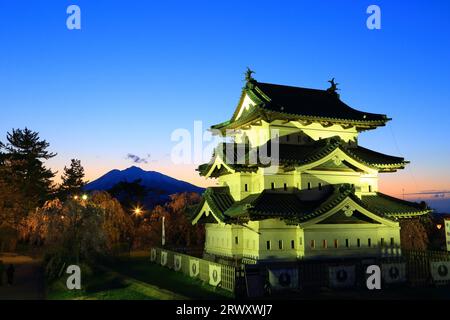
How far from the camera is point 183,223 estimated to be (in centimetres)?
5347

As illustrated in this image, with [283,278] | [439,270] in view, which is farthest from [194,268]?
[439,270]

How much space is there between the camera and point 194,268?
1009 inches

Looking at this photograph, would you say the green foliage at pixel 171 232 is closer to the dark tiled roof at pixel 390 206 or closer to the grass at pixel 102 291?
the grass at pixel 102 291

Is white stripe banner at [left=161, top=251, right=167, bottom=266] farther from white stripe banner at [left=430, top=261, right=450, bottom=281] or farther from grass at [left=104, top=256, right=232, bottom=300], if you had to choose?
white stripe banner at [left=430, top=261, right=450, bottom=281]

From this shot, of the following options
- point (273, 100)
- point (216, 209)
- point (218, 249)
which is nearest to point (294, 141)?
point (273, 100)

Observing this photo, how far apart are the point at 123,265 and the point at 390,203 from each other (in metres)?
22.3

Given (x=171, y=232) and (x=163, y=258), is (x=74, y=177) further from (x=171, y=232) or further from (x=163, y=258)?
(x=163, y=258)

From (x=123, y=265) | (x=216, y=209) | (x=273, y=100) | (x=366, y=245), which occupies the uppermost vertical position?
(x=273, y=100)

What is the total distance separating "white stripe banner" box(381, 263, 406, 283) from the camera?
75.9 ft

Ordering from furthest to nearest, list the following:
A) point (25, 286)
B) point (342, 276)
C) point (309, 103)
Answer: point (309, 103)
point (25, 286)
point (342, 276)

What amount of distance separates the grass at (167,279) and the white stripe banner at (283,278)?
239 centimetres

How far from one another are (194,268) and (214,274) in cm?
404

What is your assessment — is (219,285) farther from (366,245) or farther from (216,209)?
(366,245)

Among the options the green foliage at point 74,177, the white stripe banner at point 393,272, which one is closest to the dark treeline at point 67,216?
the green foliage at point 74,177
